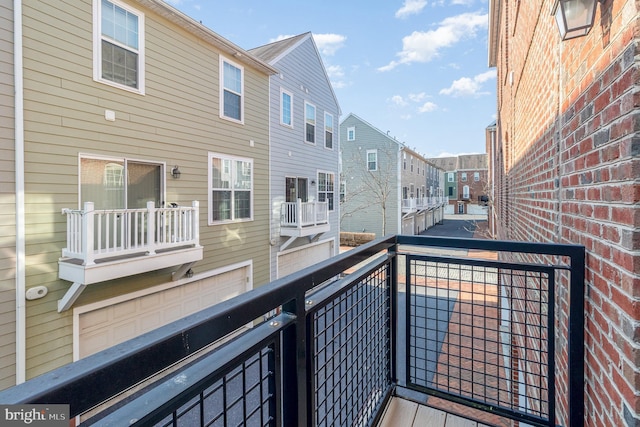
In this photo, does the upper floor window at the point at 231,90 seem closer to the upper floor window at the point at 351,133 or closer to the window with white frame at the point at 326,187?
the window with white frame at the point at 326,187

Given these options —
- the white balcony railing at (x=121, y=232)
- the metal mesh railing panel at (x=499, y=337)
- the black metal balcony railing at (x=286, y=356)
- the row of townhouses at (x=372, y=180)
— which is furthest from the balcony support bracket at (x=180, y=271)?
the row of townhouses at (x=372, y=180)

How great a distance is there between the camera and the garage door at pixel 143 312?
4.82 metres

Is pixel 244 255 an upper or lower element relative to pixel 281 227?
lower

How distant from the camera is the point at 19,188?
4.02 m

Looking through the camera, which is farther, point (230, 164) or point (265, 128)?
point (265, 128)

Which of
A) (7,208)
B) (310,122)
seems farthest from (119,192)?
(310,122)

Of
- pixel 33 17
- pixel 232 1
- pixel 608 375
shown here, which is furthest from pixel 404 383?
pixel 232 1

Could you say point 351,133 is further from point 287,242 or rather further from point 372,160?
point 287,242

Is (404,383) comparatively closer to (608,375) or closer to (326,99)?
(608,375)

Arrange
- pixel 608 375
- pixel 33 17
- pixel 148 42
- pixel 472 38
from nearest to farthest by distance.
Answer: pixel 608 375, pixel 33 17, pixel 148 42, pixel 472 38

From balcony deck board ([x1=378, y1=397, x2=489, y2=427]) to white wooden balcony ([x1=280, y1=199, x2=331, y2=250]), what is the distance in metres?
6.55

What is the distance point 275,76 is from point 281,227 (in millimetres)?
4009

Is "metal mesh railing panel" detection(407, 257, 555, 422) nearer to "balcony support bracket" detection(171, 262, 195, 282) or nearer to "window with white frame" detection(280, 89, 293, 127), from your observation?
"balcony support bracket" detection(171, 262, 195, 282)

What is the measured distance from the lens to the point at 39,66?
13.9 feet
